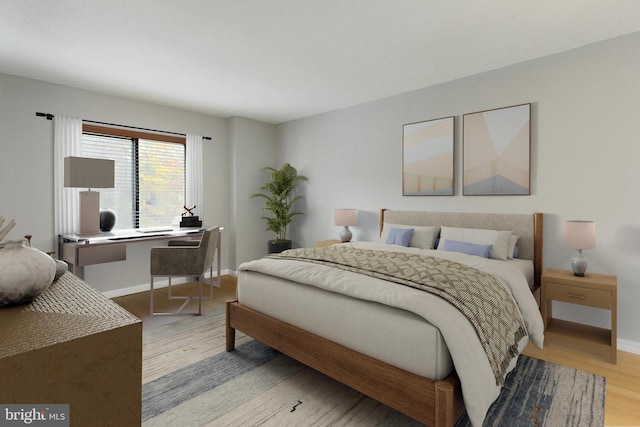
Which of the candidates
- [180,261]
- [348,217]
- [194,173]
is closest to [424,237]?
[348,217]

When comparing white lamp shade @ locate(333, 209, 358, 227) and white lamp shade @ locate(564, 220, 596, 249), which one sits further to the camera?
white lamp shade @ locate(333, 209, 358, 227)

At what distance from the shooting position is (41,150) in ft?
12.5

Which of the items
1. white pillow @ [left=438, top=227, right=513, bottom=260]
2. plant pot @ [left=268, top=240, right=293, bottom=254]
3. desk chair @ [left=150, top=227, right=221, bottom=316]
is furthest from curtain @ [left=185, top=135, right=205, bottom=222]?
white pillow @ [left=438, top=227, right=513, bottom=260]

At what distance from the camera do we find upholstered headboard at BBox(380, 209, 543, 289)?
10.7 ft

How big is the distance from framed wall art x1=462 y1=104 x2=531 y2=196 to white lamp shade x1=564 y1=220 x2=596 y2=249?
0.61 meters

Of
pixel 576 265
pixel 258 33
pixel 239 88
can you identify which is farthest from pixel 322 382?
pixel 239 88

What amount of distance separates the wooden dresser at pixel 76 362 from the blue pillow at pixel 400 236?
329cm

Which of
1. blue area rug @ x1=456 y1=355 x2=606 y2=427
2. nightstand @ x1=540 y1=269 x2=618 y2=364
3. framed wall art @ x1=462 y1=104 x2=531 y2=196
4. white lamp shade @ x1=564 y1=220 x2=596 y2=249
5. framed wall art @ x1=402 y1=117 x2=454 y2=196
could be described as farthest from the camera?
framed wall art @ x1=402 y1=117 x2=454 y2=196

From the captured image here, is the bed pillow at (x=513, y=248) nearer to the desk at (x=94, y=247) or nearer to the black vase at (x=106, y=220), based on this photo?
the desk at (x=94, y=247)

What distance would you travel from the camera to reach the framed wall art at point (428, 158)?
3891 mm

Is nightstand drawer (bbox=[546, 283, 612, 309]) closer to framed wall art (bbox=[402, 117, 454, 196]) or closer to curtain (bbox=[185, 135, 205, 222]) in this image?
framed wall art (bbox=[402, 117, 454, 196])

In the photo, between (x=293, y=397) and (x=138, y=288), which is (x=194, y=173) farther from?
(x=293, y=397)

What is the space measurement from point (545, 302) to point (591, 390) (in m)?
0.80

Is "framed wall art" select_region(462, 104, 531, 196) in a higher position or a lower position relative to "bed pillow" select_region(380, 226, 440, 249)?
higher
